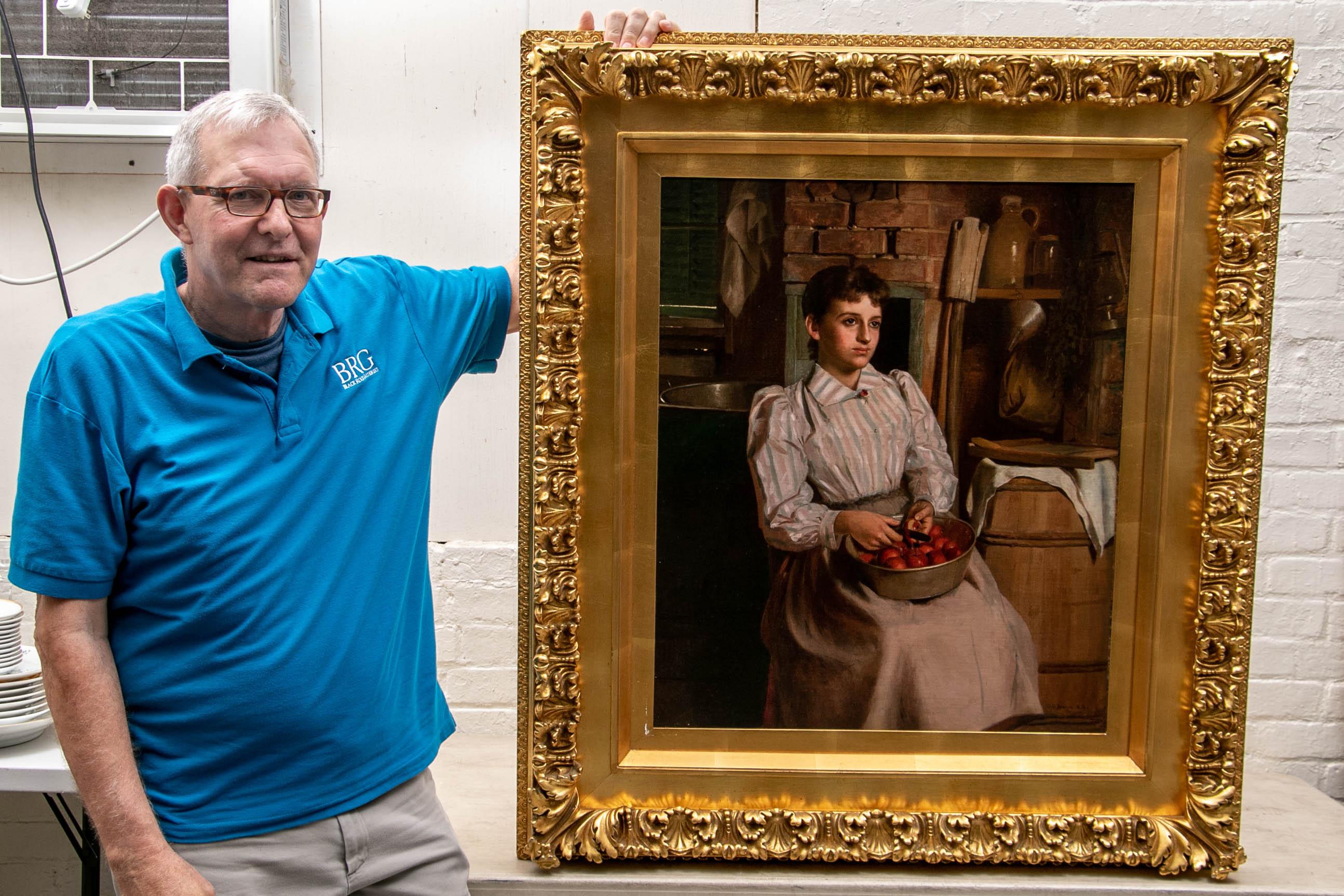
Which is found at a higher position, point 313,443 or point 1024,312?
point 1024,312

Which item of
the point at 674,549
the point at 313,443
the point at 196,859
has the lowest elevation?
the point at 196,859

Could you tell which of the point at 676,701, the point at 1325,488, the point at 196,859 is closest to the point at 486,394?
the point at 676,701

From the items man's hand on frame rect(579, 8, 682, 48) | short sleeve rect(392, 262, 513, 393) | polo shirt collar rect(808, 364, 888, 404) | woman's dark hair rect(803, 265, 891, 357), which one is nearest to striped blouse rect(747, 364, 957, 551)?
polo shirt collar rect(808, 364, 888, 404)

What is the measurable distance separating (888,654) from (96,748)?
3.53ft

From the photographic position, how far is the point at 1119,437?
156cm

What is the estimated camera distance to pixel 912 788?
1587 mm

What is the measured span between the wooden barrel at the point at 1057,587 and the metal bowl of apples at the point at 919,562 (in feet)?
0.13

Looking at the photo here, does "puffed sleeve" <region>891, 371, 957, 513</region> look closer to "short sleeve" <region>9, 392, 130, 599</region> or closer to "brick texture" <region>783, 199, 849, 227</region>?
"brick texture" <region>783, 199, 849, 227</region>

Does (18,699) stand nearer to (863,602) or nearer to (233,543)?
(233,543)

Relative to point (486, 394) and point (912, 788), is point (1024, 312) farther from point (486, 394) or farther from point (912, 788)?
point (486, 394)

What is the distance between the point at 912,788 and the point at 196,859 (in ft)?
3.28

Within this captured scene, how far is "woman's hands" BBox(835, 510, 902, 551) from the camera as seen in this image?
5.16 feet

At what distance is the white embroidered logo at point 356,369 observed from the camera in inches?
56.2

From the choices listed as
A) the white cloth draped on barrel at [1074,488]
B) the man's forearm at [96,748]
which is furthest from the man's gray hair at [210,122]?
the white cloth draped on barrel at [1074,488]
